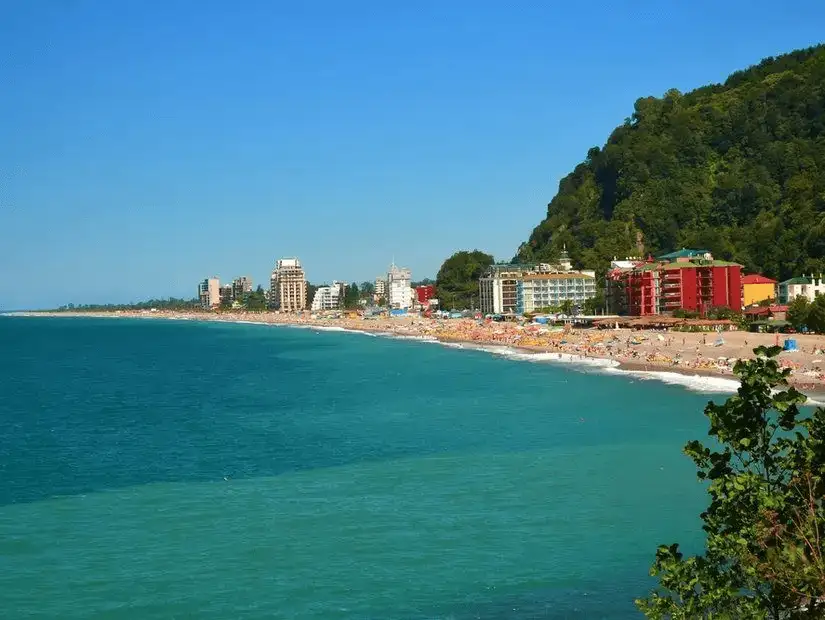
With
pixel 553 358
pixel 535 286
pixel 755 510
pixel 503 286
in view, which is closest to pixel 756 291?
pixel 553 358

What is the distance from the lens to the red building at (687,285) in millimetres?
89562

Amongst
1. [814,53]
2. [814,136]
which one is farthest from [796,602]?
[814,53]

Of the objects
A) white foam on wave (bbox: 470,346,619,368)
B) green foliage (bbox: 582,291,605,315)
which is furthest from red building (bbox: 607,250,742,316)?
white foam on wave (bbox: 470,346,619,368)

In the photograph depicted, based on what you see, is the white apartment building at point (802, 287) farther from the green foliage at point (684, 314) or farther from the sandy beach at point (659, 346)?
the sandy beach at point (659, 346)

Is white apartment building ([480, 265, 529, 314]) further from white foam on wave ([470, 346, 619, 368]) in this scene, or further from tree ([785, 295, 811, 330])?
tree ([785, 295, 811, 330])

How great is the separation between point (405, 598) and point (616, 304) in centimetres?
8897

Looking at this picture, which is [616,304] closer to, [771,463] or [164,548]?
[164,548]

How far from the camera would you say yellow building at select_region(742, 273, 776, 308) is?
9275 centimetres

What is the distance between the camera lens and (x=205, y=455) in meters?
32.6

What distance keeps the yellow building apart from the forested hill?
394 centimetres

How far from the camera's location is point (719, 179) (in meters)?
123

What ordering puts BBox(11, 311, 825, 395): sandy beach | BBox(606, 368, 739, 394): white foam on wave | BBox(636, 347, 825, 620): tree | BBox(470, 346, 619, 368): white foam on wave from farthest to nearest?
BBox(470, 346, 619, 368): white foam on wave
BBox(11, 311, 825, 395): sandy beach
BBox(606, 368, 739, 394): white foam on wave
BBox(636, 347, 825, 620): tree

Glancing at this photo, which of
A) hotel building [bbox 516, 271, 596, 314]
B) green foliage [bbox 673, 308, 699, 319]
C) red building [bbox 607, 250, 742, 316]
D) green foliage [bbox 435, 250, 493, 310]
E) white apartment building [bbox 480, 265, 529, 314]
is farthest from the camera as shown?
green foliage [bbox 435, 250, 493, 310]

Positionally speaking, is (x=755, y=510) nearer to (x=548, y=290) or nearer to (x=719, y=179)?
(x=548, y=290)
